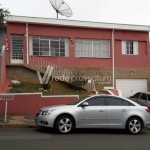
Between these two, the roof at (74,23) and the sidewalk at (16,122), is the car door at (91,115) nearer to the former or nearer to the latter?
the sidewalk at (16,122)

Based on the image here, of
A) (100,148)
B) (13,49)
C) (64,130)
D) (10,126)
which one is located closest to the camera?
(100,148)

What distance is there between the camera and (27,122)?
13164mm

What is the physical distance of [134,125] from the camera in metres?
11.4

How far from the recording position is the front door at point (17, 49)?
22573mm

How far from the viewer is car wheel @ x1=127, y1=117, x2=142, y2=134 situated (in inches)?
447

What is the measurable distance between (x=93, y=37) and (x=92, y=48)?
0.89m

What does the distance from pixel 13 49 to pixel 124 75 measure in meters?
8.95

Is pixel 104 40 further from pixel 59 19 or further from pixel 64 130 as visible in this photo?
pixel 64 130

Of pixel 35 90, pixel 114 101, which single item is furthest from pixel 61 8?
pixel 114 101

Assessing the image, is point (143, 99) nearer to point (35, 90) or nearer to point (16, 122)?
point (35, 90)

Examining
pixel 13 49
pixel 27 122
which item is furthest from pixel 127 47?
pixel 27 122

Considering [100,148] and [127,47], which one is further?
[127,47]

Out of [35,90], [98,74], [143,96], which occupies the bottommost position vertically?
[143,96]

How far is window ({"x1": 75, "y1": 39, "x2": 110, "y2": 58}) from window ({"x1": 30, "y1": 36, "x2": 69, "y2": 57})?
974mm
